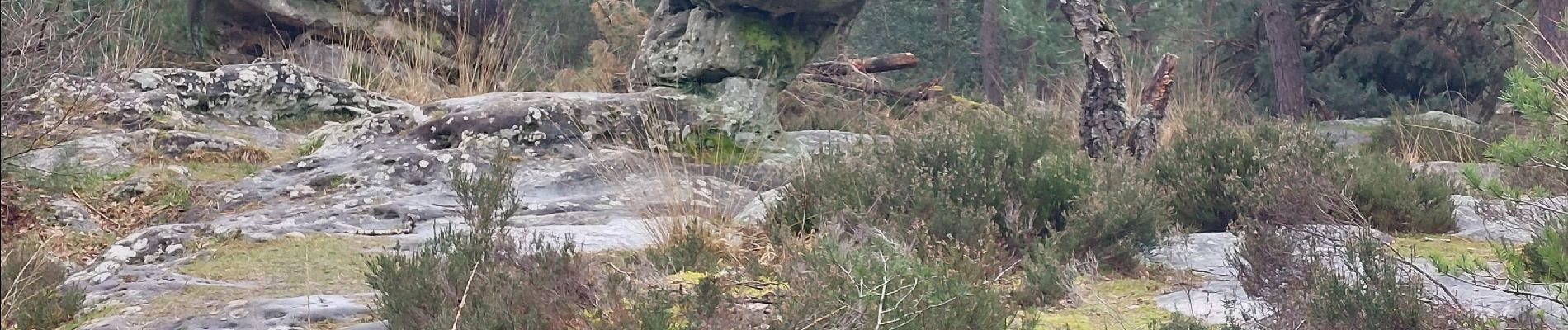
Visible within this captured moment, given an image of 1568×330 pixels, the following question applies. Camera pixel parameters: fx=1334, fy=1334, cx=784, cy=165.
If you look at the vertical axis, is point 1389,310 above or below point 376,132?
above

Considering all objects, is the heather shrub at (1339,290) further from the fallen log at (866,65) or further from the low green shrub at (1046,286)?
the fallen log at (866,65)

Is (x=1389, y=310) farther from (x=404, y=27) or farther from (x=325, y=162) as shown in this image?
(x=404, y=27)

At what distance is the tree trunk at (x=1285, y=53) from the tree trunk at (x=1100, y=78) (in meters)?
6.97

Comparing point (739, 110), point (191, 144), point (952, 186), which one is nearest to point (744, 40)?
point (739, 110)

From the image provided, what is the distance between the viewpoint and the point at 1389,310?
125 inches

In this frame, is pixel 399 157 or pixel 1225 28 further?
pixel 1225 28

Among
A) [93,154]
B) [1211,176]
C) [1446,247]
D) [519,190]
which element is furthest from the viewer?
[93,154]

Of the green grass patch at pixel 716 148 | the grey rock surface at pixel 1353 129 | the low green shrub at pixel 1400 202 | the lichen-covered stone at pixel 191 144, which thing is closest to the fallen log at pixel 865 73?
the grey rock surface at pixel 1353 129

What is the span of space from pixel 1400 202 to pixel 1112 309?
6.98ft

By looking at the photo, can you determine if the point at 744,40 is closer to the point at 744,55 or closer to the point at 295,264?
the point at 744,55

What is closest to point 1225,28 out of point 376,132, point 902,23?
point 902,23

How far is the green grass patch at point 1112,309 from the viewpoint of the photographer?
3.83 m

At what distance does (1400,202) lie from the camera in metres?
5.49

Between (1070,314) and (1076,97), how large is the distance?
23.4 feet
